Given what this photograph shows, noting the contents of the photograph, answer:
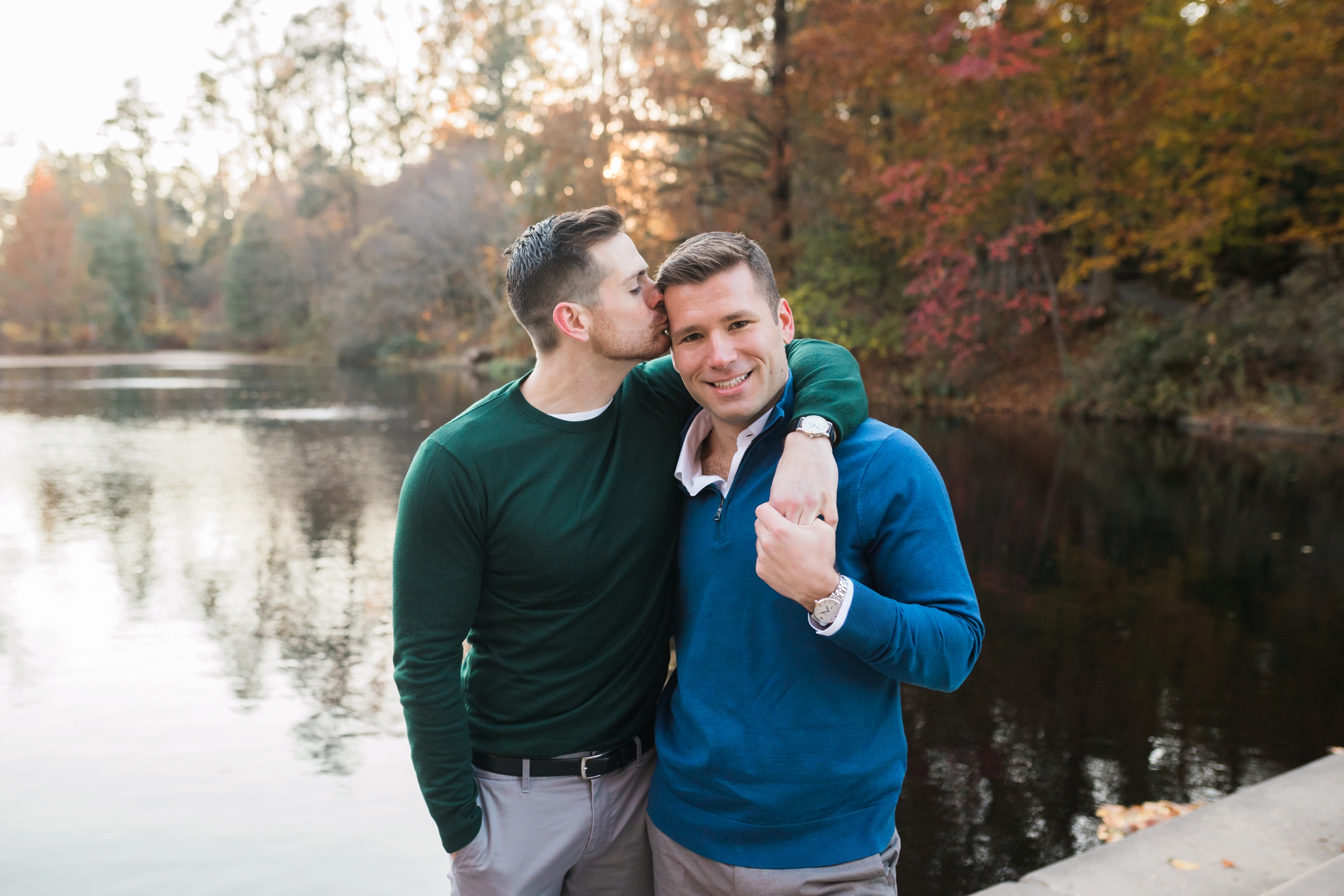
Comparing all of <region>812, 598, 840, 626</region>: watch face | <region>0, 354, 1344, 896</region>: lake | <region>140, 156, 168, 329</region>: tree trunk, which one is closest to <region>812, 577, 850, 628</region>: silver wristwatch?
<region>812, 598, 840, 626</region>: watch face

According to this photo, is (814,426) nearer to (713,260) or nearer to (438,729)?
(713,260)

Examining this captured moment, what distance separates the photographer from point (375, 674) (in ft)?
19.9

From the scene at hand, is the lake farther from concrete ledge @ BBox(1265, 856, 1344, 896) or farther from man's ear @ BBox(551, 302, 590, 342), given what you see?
man's ear @ BBox(551, 302, 590, 342)

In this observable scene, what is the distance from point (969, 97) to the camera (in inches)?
714

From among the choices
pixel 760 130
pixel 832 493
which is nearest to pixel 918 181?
pixel 760 130

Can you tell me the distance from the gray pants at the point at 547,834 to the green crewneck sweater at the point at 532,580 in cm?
7

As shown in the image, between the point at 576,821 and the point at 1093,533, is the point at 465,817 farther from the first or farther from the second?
the point at 1093,533

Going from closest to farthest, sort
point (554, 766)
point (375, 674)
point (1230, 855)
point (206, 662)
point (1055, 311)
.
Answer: point (554, 766) → point (1230, 855) → point (375, 674) → point (206, 662) → point (1055, 311)

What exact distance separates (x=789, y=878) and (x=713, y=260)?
1.20 metres

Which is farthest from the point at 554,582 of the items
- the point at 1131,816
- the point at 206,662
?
the point at 206,662

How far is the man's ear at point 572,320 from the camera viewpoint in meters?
2.11

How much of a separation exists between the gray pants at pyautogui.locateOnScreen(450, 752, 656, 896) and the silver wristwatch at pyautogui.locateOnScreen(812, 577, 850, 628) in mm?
712

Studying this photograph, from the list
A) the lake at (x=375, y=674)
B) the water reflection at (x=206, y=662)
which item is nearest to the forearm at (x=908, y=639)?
the lake at (x=375, y=674)

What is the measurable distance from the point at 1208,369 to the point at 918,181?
19.6 ft
